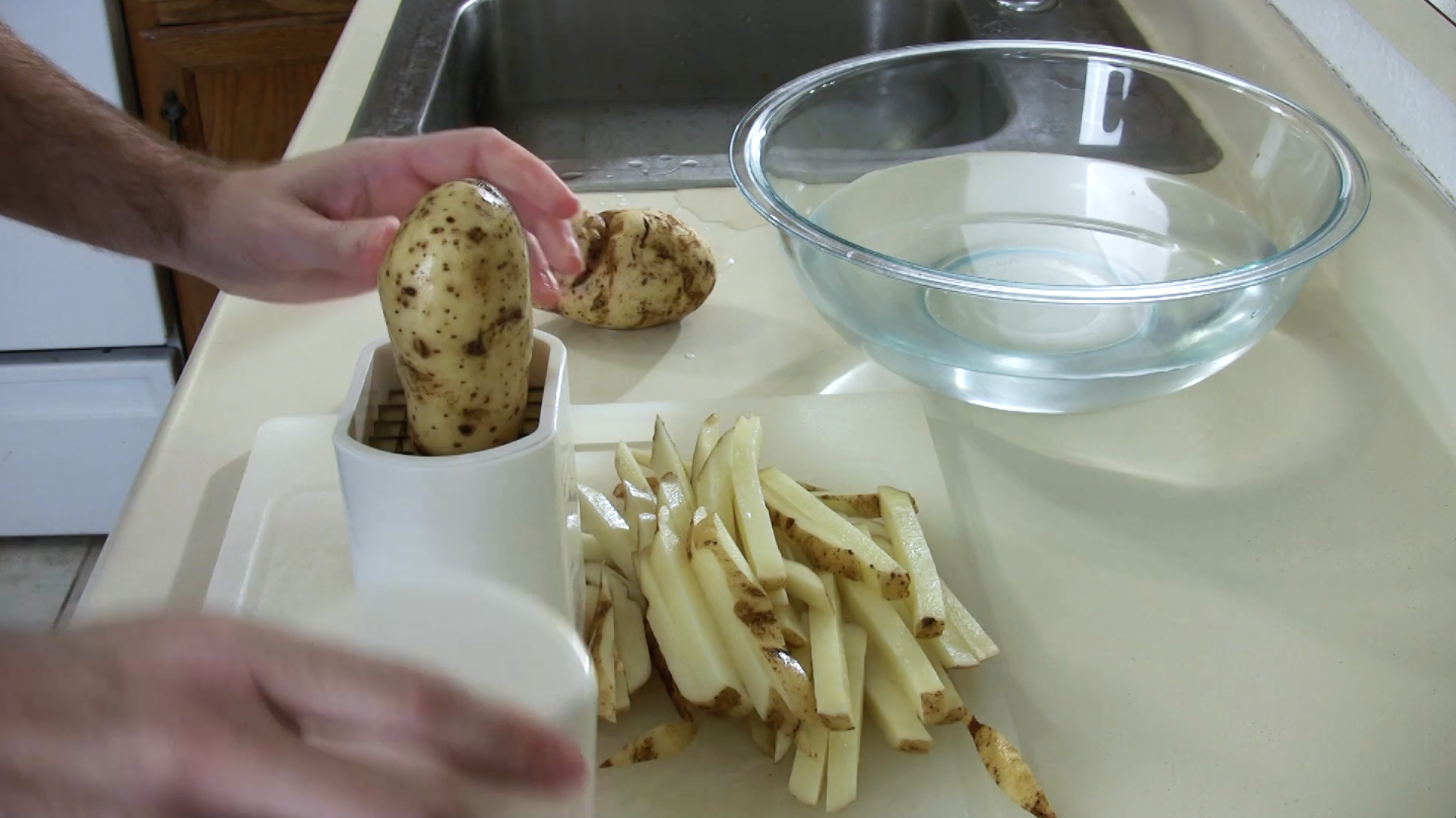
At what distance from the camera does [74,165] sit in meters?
0.98

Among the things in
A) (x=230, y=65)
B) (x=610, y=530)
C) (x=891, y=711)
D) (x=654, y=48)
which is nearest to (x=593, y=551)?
(x=610, y=530)

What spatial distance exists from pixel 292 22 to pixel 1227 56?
1.42 meters

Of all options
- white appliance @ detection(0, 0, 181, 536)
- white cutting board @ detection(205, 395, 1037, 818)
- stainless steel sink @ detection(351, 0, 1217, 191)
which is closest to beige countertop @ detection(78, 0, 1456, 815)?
white cutting board @ detection(205, 395, 1037, 818)

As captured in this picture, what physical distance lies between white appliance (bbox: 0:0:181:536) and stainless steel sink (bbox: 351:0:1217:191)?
742mm

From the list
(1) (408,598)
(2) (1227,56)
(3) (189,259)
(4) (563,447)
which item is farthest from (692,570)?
(2) (1227,56)

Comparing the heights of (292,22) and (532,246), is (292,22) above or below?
below

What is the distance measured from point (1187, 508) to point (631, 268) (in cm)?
47

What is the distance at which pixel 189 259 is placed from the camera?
35.2 inches

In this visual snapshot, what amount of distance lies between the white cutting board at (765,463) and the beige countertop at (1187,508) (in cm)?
3

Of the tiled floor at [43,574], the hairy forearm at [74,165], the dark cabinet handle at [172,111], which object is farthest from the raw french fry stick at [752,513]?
the tiled floor at [43,574]

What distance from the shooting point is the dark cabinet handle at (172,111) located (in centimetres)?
189

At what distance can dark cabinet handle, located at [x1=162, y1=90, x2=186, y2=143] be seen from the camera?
189 cm

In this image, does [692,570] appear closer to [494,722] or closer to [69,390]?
[494,722]

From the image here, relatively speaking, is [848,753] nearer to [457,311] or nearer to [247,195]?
[457,311]
